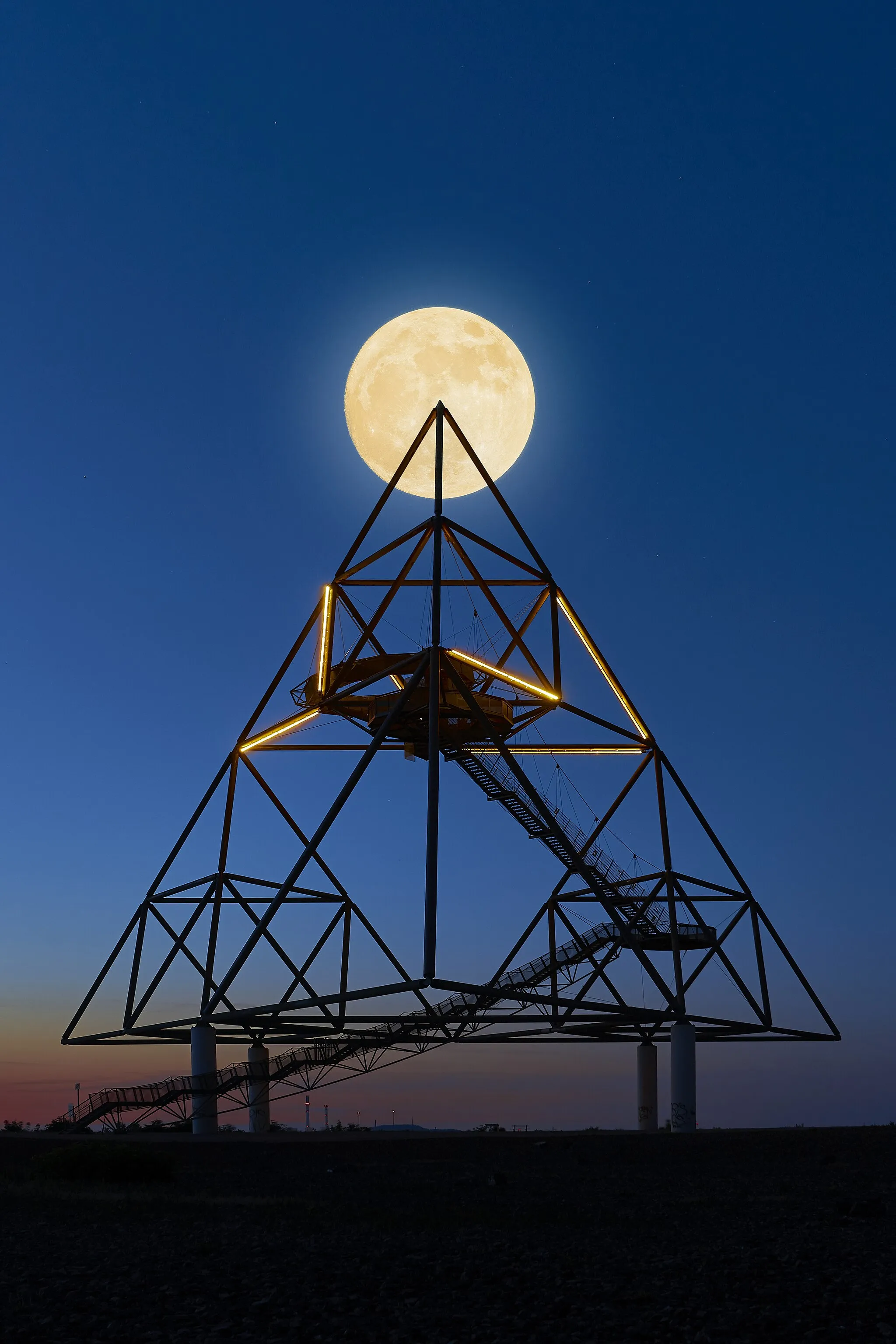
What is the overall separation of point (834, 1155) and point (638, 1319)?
18.1 m

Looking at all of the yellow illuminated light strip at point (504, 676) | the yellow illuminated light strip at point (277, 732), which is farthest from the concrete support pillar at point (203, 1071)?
the yellow illuminated light strip at point (504, 676)

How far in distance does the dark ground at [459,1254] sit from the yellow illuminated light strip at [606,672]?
1458cm

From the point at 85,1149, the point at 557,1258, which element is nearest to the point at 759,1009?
the point at 85,1149

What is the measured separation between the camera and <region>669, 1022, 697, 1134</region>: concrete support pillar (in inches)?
1523

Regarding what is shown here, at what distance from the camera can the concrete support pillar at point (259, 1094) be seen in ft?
138

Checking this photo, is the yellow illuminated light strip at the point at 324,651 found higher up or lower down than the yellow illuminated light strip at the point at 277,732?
higher up

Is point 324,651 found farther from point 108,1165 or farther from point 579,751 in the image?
point 108,1165

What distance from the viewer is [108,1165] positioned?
26.5m

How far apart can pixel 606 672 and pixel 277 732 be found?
31.8 ft

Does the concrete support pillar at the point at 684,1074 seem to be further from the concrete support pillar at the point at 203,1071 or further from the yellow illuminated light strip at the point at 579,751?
the concrete support pillar at the point at 203,1071

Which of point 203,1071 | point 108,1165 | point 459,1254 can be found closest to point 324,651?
point 203,1071

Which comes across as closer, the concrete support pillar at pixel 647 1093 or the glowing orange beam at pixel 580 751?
the glowing orange beam at pixel 580 751

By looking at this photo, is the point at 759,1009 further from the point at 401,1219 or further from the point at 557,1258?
the point at 557,1258

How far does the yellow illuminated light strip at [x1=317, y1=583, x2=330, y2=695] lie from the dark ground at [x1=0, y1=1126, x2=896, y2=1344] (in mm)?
13991
